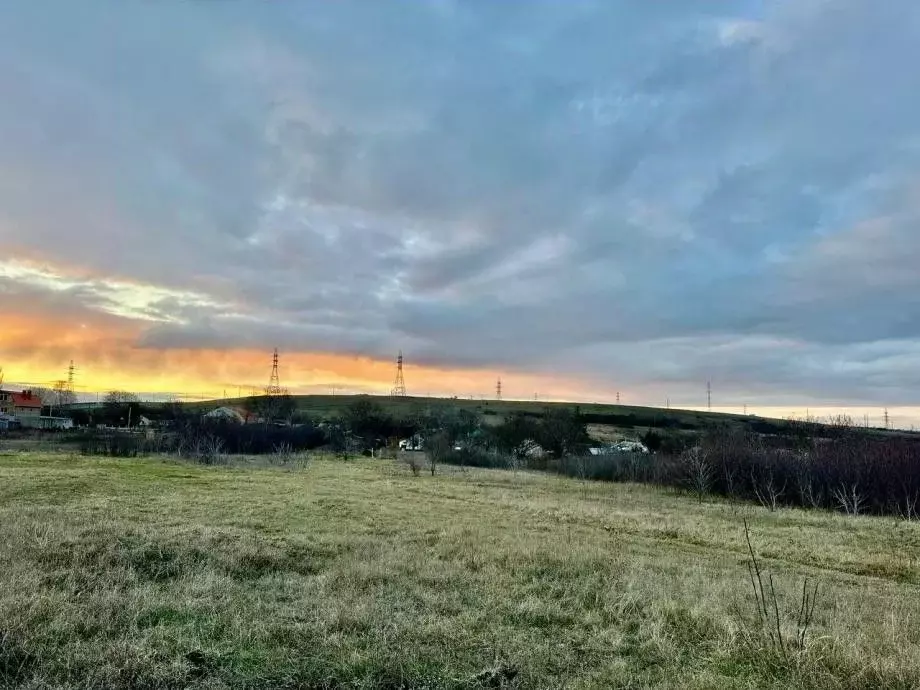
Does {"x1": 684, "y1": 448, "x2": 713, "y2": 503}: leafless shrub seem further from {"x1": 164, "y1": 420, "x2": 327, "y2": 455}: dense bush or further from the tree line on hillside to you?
{"x1": 164, "y1": 420, "x2": 327, "y2": 455}: dense bush

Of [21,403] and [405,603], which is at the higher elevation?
[21,403]

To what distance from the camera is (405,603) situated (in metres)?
8.41

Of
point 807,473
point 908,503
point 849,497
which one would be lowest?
point 849,497

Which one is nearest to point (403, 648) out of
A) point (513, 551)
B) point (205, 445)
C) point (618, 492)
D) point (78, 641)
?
point (78, 641)

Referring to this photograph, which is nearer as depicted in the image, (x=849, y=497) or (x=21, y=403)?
(x=849, y=497)

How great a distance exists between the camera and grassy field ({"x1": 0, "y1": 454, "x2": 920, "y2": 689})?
6.03m

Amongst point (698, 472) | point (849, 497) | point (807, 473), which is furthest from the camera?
point (698, 472)

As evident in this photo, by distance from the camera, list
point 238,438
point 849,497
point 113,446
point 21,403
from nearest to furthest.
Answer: point 849,497
point 113,446
point 238,438
point 21,403

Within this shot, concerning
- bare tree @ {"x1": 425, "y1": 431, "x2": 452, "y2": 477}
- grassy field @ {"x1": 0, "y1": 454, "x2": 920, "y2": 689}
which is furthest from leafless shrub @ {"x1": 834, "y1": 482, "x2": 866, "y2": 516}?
bare tree @ {"x1": 425, "y1": 431, "x2": 452, "y2": 477}

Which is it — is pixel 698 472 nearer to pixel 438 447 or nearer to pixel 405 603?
pixel 438 447

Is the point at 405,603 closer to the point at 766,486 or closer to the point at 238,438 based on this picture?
the point at 766,486

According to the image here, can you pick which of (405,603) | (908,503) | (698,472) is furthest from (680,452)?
(405,603)

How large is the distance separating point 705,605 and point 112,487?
20.7 m

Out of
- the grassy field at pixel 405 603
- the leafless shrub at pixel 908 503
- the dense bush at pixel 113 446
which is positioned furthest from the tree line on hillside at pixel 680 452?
the grassy field at pixel 405 603
